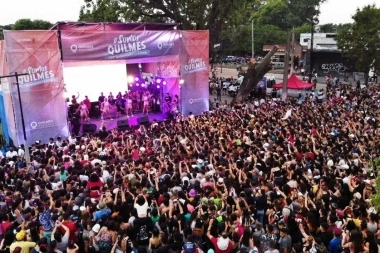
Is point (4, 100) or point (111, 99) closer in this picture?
point (4, 100)

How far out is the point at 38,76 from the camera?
47.0 feet

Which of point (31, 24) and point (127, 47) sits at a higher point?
point (31, 24)

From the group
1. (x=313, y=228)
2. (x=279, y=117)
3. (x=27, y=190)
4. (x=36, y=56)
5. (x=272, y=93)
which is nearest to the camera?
(x=313, y=228)

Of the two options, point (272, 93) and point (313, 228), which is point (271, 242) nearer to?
point (313, 228)

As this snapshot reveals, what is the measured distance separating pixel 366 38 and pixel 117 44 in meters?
19.8

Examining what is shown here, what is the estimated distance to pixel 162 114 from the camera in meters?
19.9

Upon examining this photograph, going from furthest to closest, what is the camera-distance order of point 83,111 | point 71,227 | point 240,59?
point 240,59 < point 83,111 < point 71,227

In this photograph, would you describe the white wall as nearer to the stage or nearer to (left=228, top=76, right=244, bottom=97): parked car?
the stage

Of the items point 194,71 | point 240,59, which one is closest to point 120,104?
point 194,71

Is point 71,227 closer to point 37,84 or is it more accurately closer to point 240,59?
point 37,84

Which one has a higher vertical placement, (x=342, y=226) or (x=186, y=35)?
(x=186, y=35)

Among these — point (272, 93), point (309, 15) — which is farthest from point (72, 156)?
point (309, 15)

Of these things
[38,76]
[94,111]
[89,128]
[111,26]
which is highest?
[111,26]

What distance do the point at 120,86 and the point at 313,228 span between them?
16482 mm
